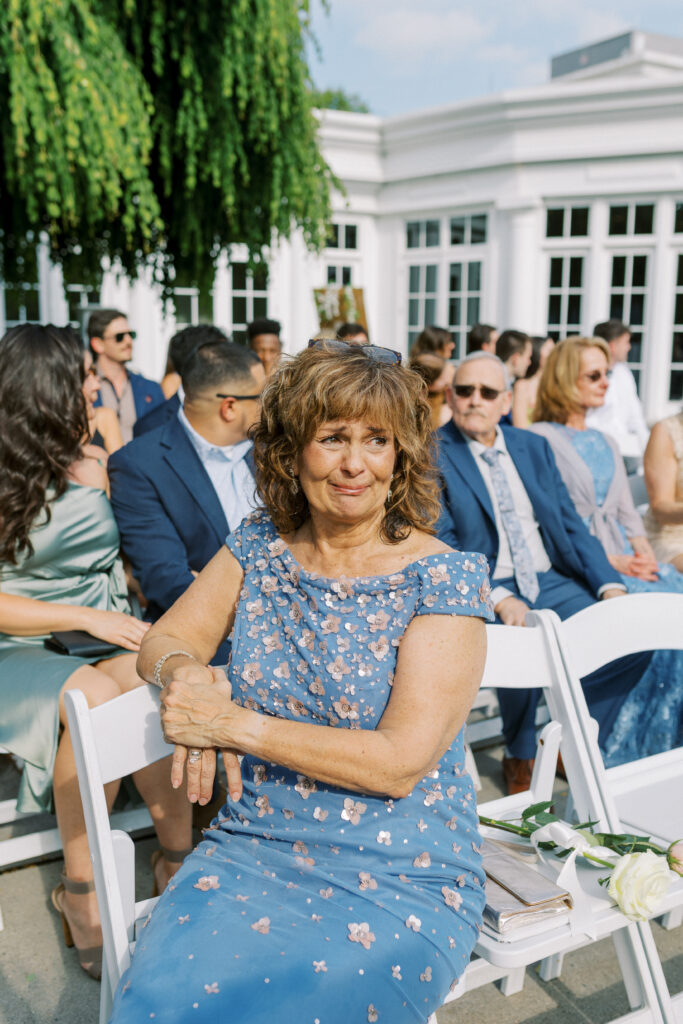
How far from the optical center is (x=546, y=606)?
3600mm

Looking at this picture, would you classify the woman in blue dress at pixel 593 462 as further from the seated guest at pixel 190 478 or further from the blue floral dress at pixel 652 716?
the seated guest at pixel 190 478

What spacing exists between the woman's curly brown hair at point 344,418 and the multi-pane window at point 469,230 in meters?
12.2

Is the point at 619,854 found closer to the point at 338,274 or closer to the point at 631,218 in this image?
the point at 631,218

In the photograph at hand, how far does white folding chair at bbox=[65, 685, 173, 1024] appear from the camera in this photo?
1.79 metres

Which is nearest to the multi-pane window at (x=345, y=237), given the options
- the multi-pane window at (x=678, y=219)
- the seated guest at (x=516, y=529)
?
the multi-pane window at (x=678, y=219)

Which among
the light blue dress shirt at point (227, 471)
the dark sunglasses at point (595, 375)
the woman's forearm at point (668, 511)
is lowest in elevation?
the woman's forearm at point (668, 511)

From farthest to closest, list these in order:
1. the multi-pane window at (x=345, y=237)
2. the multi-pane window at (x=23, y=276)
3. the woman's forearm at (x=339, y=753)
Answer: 1. the multi-pane window at (x=345, y=237)
2. the multi-pane window at (x=23, y=276)
3. the woman's forearm at (x=339, y=753)

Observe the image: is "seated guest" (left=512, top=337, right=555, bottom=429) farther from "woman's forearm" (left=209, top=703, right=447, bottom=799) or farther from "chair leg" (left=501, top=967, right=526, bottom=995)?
"woman's forearm" (left=209, top=703, right=447, bottom=799)

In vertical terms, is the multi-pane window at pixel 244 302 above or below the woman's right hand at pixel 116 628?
above

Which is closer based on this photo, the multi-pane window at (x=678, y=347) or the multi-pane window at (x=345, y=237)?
the multi-pane window at (x=678, y=347)

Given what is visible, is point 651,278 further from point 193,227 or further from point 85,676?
point 85,676

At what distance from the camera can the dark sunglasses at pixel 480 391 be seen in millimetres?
3613

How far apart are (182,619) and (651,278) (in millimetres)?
11614

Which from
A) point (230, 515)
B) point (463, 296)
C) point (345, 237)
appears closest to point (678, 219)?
point (463, 296)
